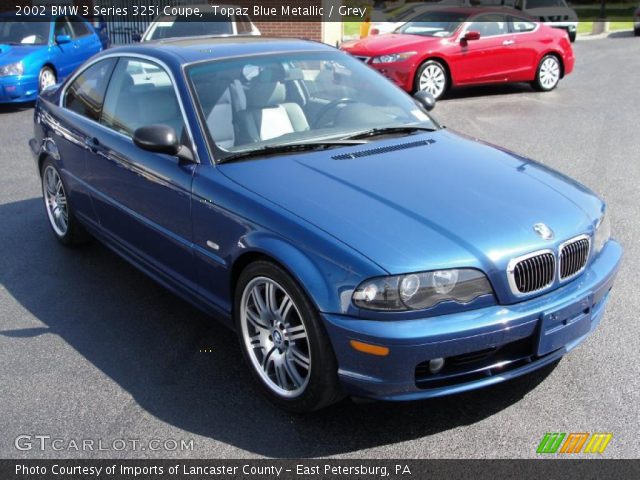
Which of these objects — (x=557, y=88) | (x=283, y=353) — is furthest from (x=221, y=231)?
(x=557, y=88)

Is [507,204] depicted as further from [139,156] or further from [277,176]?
[139,156]

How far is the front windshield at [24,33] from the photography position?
43.5ft

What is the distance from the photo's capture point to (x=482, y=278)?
333cm

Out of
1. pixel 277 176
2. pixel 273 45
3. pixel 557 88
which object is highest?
pixel 273 45

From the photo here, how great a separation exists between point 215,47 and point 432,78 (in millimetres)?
8276

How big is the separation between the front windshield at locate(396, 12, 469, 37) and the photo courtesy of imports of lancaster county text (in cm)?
766

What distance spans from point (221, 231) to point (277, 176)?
39 centimetres

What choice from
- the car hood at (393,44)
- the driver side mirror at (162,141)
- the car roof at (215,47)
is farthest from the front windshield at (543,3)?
the driver side mirror at (162,141)

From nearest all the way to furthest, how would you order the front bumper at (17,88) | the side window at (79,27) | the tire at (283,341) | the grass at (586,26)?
the tire at (283,341), the front bumper at (17,88), the side window at (79,27), the grass at (586,26)

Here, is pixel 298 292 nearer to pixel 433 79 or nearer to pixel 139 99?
pixel 139 99

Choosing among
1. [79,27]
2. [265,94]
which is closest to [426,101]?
[265,94]

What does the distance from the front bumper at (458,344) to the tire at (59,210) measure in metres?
3.25

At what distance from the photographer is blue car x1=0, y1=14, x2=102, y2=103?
40.4ft

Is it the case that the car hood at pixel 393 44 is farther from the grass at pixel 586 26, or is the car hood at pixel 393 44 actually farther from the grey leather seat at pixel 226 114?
the grass at pixel 586 26
